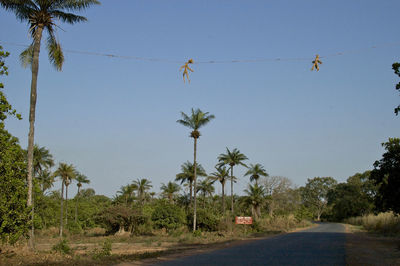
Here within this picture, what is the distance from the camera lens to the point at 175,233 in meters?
43.1

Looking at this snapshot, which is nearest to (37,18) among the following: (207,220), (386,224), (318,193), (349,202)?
(207,220)

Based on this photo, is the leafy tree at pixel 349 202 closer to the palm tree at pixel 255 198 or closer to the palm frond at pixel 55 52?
the palm tree at pixel 255 198

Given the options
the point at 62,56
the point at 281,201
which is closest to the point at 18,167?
the point at 62,56

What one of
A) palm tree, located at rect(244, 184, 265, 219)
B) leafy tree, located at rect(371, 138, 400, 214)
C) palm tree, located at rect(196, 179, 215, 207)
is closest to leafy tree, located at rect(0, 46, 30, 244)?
leafy tree, located at rect(371, 138, 400, 214)

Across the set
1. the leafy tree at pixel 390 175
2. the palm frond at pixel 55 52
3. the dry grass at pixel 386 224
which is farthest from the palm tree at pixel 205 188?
the palm frond at pixel 55 52

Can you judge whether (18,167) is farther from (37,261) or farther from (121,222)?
(121,222)

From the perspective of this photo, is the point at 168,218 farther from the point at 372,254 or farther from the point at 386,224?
the point at 372,254

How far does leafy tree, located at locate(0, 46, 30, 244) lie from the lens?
1395cm

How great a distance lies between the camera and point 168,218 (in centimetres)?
4728

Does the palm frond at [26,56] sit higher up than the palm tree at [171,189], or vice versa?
the palm frond at [26,56]

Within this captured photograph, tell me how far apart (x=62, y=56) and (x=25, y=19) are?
2.50 meters

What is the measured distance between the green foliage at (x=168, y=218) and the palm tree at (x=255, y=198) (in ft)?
43.7

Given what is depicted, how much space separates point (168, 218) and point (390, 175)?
29271mm

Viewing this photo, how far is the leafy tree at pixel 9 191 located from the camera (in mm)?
13945
